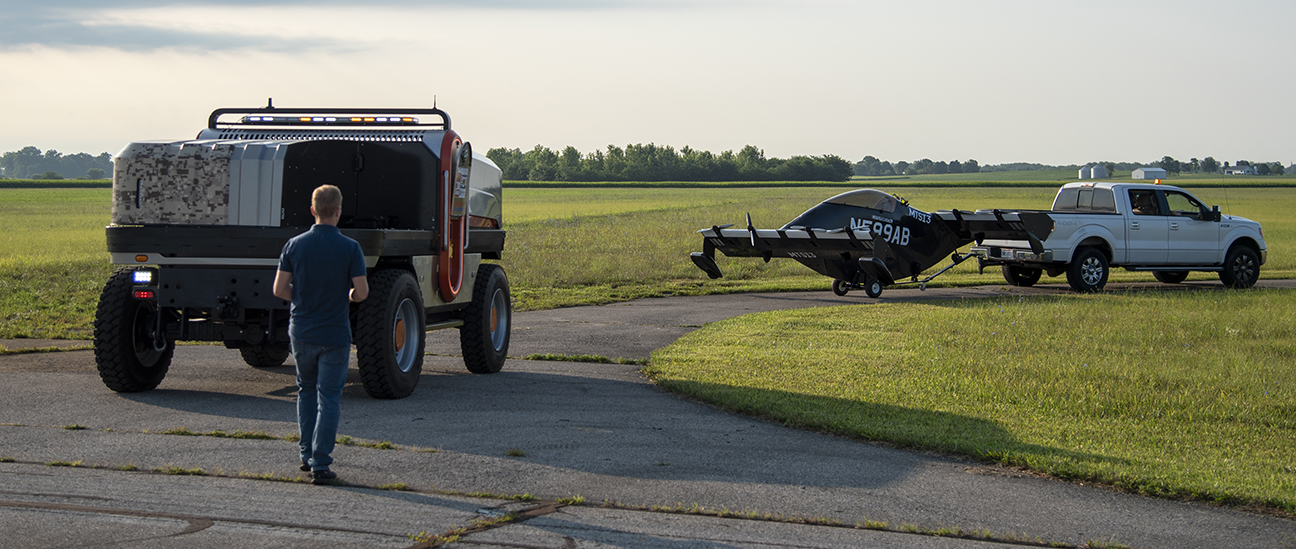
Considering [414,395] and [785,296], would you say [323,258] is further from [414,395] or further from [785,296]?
[785,296]

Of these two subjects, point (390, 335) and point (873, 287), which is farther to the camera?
point (873, 287)

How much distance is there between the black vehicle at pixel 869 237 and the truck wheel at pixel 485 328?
7.86 m

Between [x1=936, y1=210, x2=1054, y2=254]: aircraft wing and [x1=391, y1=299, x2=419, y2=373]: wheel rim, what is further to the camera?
[x1=936, y1=210, x2=1054, y2=254]: aircraft wing

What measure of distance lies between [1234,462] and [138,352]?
29.0 ft

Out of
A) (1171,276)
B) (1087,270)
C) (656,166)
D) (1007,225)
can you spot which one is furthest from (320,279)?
(656,166)

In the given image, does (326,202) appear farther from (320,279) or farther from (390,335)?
(390,335)

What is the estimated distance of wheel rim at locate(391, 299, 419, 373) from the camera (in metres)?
9.34

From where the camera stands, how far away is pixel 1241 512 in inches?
237

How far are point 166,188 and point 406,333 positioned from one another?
7.94 ft

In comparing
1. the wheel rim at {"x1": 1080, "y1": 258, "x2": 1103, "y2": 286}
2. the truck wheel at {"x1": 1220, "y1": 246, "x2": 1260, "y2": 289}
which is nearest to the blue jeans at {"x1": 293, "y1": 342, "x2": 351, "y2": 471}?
the wheel rim at {"x1": 1080, "y1": 258, "x2": 1103, "y2": 286}

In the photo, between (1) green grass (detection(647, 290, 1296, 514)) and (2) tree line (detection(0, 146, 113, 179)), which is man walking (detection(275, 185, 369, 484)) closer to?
(1) green grass (detection(647, 290, 1296, 514))

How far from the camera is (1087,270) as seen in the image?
2106cm

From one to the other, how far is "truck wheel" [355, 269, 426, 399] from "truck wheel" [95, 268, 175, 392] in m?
1.98

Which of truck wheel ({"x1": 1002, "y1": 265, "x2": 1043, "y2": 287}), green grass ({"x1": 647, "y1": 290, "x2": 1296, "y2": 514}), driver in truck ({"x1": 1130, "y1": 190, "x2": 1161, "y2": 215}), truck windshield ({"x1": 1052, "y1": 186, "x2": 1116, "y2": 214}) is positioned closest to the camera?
green grass ({"x1": 647, "y1": 290, "x2": 1296, "y2": 514})
